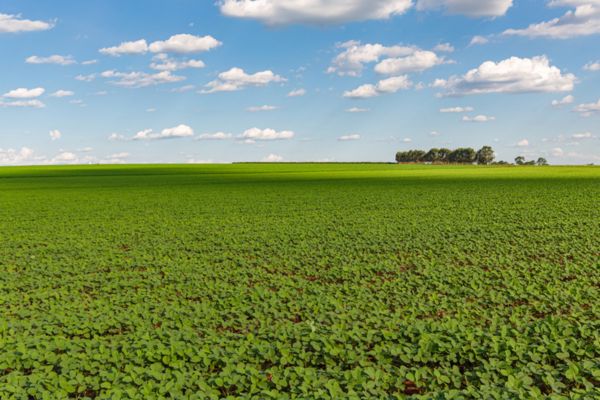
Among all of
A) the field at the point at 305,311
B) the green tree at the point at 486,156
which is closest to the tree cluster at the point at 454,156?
the green tree at the point at 486,156

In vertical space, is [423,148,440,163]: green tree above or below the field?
above

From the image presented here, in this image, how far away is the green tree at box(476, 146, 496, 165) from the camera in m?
178

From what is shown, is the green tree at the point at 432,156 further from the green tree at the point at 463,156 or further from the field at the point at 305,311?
the field at the point at 305,311

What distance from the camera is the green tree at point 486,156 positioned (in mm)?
178225

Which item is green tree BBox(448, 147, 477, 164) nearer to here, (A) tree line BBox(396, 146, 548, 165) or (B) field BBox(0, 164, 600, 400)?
(A) tree line BBox(396, 146, 548, 165)

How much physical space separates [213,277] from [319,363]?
288 inches

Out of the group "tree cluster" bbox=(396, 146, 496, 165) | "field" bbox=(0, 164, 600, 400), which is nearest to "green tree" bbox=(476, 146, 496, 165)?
"tree cluster" bbox=(396, 146, 496, 165)

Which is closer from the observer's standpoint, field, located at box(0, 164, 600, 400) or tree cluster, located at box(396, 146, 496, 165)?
field, located at box(0, 164, 600, 400)

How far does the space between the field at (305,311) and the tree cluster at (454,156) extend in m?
163

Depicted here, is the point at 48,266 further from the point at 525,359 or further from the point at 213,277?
the point at 525,359

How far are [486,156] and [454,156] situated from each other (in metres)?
13.0

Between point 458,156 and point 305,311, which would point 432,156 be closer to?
point 458,156

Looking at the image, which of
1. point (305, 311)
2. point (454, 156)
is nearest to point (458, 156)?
point (454, 156)

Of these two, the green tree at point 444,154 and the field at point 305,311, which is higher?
the green tree at point 444,154
